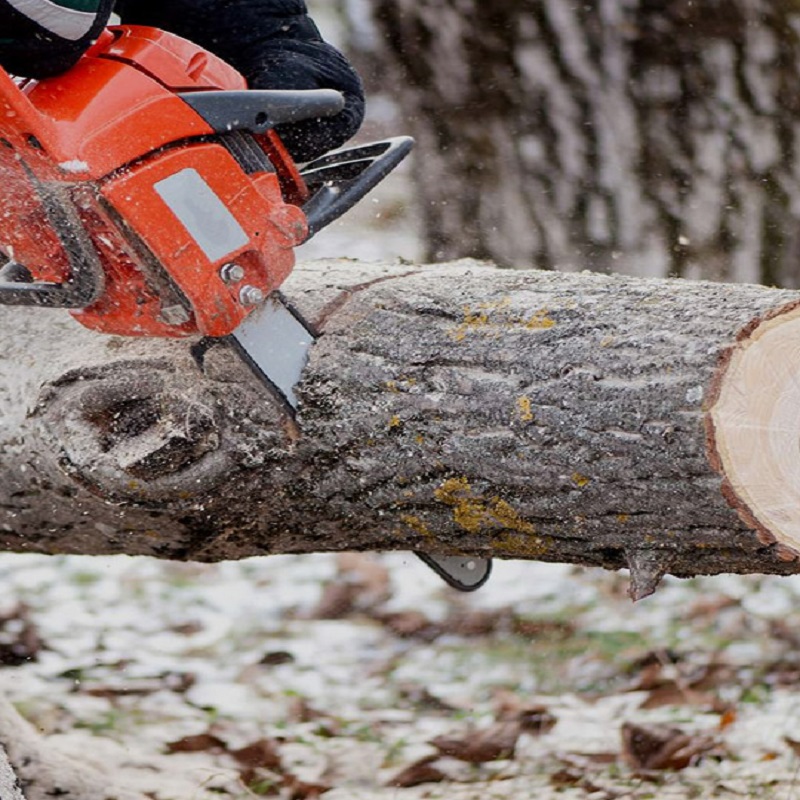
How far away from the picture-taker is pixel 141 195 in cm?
169

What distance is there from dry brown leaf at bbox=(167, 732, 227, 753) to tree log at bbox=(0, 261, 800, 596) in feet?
2.18

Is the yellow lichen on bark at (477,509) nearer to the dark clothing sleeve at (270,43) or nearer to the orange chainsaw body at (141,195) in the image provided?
the orange chainsaw body at (141,195)

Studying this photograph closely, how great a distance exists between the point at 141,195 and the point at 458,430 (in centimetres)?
60

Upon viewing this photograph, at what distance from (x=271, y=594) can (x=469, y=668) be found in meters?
0.61

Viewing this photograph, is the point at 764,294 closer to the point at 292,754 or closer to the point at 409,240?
the point at 292,754

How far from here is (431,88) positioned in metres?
5.71

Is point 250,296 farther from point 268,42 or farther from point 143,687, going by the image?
point 143,687

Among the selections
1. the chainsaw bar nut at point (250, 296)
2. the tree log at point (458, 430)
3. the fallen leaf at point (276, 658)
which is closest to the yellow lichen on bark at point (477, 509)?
the tree log at point (458, 430)

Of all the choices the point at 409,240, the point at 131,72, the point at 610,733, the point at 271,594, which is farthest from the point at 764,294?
the point at 409,240

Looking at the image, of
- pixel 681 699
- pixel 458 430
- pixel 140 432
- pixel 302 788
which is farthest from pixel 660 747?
pixel 140 432

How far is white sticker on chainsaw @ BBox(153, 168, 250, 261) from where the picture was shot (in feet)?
5.65

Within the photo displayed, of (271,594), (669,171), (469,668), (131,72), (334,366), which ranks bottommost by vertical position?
(669,171)

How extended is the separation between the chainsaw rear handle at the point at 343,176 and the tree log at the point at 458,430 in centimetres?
16

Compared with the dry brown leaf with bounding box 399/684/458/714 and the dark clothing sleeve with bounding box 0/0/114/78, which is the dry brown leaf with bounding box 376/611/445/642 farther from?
the dark clothing sleeve with bounding box 0/0/114/78
